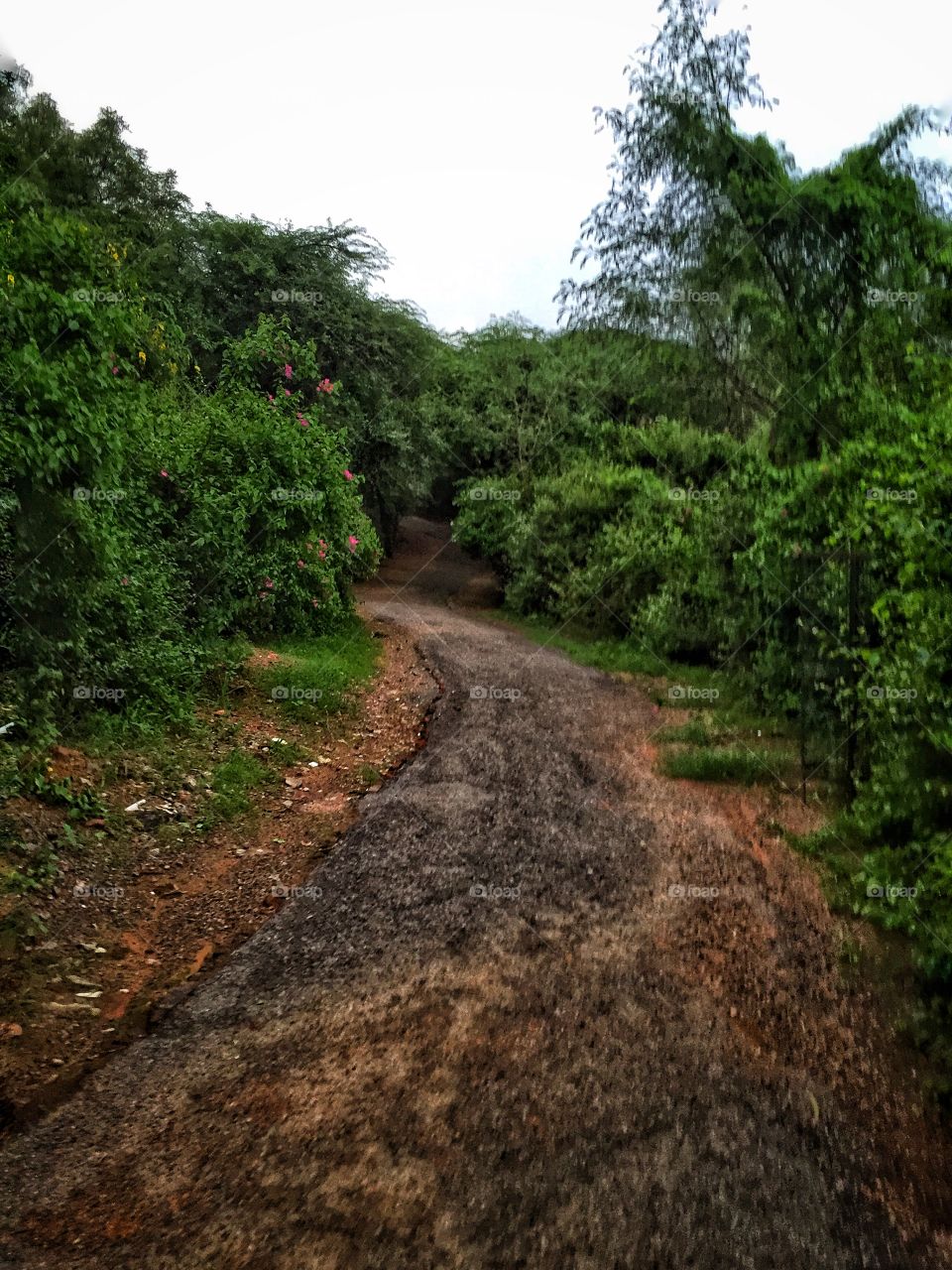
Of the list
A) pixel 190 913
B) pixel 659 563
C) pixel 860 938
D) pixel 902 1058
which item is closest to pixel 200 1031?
pixel 190 913

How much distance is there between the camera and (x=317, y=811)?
655 cm

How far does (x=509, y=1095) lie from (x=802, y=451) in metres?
7.54

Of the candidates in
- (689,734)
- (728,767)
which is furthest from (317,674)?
(728,767)

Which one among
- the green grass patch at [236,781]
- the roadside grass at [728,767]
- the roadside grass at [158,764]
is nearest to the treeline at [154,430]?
the roadside grass at [158,764]

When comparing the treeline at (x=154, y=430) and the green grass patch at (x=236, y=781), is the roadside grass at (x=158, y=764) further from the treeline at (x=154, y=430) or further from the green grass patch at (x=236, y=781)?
the treeline at (x=154, y=430)

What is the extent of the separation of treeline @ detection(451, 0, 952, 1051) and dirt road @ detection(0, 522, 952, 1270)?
0.86m

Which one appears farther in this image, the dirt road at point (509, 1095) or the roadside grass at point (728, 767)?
the roadside grass at point (728, 767)

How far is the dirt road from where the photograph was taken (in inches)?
108

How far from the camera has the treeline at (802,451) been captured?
13.3ft

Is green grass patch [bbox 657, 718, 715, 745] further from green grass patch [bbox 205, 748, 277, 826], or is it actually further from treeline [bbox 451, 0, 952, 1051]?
green grass patch [bbox 205, 748, 277, 826]

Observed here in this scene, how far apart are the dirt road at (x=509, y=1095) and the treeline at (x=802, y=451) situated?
0.86 metres

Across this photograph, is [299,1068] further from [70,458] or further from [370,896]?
[70,458]

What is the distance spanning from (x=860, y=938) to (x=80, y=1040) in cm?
431

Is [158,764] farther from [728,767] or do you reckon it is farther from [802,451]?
[802,451]
